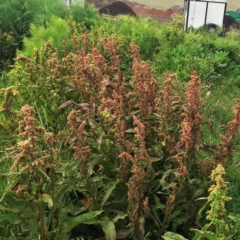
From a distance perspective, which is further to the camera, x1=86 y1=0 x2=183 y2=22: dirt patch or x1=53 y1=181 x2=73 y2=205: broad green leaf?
x1=86 y1=0 x2=183 y2=22: dirt patch

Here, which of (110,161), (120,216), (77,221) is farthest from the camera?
(110,161)

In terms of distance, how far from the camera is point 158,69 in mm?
4762

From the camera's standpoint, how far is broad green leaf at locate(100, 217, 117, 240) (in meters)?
1.95

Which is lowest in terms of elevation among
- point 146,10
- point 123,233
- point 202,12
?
point 123,233

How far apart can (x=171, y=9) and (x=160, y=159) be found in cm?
752

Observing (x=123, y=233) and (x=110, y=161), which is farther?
(x=110, y=161)

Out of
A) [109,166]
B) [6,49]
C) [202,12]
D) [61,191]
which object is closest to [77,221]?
[61,191]

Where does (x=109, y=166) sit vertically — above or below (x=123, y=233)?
above

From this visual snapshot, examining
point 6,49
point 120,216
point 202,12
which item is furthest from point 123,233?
point 202,12

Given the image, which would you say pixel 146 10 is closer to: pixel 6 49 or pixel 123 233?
pixel 6 49

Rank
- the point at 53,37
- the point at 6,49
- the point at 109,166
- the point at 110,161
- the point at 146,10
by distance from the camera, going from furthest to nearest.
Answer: the point at 146,10, the point at 6,49, the point at 53,37, the point at 110,161, the point at 109,166

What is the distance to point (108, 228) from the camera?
6.48 feet

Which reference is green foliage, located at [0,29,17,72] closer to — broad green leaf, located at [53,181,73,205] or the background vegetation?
the background vegetation

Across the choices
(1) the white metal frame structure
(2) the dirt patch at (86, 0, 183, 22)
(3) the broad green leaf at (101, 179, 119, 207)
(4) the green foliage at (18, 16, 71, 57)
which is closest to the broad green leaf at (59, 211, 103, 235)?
(3) the broad green leaf at (101, 179, 119, 207)
